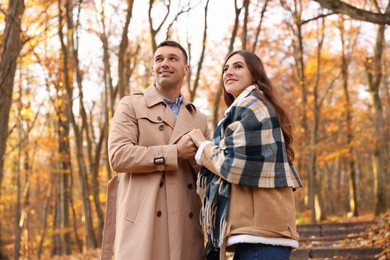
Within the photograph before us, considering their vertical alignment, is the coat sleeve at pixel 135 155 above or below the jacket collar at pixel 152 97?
below

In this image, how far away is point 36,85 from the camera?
18078mm

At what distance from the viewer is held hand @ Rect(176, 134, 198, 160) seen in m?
3.16

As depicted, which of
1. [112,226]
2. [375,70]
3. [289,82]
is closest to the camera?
[112,226]

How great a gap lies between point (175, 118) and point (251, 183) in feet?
3.17

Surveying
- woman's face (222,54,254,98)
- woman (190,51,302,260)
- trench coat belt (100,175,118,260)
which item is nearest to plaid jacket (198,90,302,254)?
woman (190,51,302,260)

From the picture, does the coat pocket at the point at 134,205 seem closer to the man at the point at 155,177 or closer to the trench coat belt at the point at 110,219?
the man at the point at 155,177

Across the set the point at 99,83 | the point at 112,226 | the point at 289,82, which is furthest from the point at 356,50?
the point at 112,226

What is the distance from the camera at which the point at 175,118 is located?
3.48m

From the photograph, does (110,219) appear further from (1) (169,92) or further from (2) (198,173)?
(1) (169,92)

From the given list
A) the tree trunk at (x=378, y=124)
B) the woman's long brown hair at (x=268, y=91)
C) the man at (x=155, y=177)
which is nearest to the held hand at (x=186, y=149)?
the man at (x=155, y=177)

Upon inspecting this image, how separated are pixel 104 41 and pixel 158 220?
1157 centimetres

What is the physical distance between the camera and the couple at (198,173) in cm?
275

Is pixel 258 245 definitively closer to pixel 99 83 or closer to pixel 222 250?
pixel 222 250

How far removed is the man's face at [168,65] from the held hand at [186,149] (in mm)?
504
